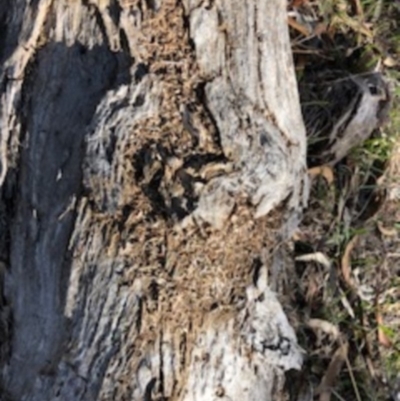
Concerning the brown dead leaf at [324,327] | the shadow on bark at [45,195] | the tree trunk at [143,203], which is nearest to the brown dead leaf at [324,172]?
the brown dead leaf at [324,327]

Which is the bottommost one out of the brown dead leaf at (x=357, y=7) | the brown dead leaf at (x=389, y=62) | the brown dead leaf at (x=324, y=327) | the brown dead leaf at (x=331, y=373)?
the brown dead leaf at (x=331, y=373)

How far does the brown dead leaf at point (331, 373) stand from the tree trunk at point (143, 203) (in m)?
0.49

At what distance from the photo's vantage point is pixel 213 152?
5.79 ft

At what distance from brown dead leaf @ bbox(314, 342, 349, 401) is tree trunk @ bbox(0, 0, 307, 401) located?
1.61ft

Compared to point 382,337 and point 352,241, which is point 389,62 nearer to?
point 352,241

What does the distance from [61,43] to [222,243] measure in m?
0.58

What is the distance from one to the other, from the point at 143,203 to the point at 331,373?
88 cm

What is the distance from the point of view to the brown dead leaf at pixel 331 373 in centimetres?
231

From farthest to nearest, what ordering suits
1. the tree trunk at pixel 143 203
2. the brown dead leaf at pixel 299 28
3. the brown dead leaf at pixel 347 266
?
the brown dead leaf at pixel 299 28 < the brown dead leaf at pixel 347 266 < the tree trunk at pixel 143 203

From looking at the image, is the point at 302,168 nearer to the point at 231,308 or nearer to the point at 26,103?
the point at 231,308

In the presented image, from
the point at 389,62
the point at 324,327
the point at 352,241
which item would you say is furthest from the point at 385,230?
the point at 389,62

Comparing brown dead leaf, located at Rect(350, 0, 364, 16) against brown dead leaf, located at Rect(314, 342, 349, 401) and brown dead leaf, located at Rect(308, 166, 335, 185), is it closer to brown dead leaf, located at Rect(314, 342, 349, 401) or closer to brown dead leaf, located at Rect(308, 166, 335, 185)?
brown dead leaf, located at Rect(308, 166, 335, 185)

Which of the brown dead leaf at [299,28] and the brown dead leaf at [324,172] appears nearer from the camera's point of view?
the brown dead leaf at [324,172]

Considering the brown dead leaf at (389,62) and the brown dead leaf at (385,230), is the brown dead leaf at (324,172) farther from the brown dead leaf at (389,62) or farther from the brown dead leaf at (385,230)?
the brown dead leaf at (389,62)
